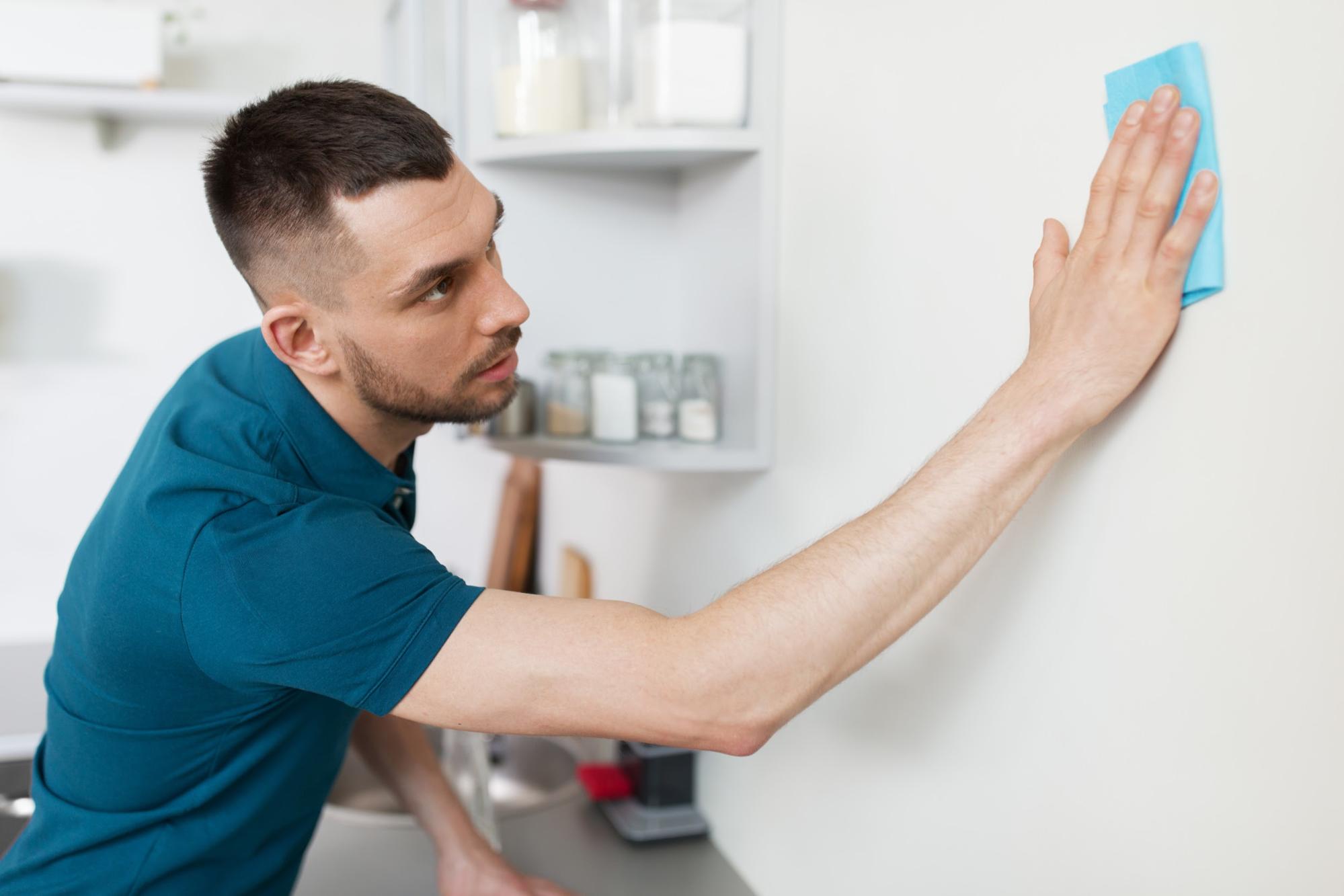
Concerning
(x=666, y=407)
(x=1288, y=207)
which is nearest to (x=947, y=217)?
(x=1288, y=207)

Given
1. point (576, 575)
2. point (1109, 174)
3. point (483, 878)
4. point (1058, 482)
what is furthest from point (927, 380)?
point (576, 575)

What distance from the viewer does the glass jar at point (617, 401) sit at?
4.05 feet

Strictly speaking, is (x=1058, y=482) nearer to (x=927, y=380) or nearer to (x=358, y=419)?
(x=927, y=380)

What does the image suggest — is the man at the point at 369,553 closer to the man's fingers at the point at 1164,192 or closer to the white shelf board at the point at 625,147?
the man's fingers at the point at 1164,192

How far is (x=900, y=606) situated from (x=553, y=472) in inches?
56.8

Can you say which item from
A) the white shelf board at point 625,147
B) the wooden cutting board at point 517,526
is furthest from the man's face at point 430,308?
the wooden cutting board at point 517,526

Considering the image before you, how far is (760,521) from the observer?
125 centimetres

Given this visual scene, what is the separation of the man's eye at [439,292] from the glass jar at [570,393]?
356 mm

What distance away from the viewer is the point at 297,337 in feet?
3.24

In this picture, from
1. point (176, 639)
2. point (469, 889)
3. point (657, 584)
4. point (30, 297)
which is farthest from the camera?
point (30, 297)

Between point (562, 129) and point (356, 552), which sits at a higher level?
point (562, 129)

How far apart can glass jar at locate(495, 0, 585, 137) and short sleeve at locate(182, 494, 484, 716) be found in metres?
0.56

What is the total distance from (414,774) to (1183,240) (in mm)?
993

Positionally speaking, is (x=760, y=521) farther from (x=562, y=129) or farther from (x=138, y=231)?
(x=138, y=231)
